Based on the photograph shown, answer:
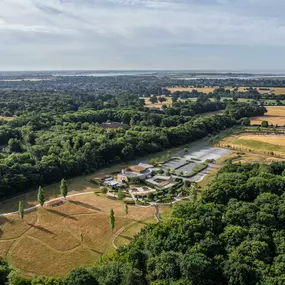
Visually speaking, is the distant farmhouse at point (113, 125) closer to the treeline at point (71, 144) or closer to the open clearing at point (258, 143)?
the treeline at point (71, 144)

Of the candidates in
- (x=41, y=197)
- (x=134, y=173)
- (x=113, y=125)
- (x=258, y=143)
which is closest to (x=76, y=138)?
(x=134, y=173)

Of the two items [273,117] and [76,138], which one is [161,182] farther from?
[273,117]

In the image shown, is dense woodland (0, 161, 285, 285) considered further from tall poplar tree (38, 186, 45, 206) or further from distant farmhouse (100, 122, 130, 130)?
distant farmhouse (100, 122, 130, 130)

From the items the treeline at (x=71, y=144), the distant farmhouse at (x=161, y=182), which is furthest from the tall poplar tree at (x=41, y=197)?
the distant farmhouse at (x=161, y=182)

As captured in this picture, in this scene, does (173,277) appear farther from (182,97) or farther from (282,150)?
(182,97)

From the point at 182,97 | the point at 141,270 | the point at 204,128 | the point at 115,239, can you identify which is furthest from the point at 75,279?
the point at 182,97
